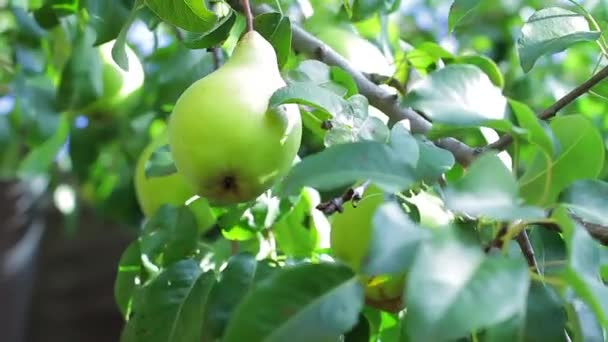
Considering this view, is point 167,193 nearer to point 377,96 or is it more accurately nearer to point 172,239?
point 172,239

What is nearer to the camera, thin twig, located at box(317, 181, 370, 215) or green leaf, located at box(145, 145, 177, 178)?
thin twig, located at box(317, 181, 370, 215)

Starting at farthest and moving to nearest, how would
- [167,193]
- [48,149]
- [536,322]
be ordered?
1. [48,149]
2. [167,193]
3. [536,322]

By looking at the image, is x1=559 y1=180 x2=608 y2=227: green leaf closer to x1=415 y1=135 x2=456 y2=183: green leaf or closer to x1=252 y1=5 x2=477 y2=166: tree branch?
x1=415 y1=135 x2=456 y2=183: green leaf

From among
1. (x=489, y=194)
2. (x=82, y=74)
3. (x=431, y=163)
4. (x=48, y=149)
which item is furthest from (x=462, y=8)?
(x=48, y=149)

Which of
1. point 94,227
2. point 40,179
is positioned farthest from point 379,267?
point 94,227

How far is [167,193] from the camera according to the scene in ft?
3.29

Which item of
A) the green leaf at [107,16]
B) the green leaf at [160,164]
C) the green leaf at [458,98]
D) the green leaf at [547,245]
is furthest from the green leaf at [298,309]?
the green leaf at [107,16]

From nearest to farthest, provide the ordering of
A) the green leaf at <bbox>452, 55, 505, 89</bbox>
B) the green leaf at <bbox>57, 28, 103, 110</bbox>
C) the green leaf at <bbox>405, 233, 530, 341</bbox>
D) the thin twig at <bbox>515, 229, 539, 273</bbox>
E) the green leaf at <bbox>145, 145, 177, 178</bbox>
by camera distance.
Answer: the green leaf at <bbox>405, 233, 530, 341</bbox>, the thin twig at <bbox>515, 229, 539, 273</bbox>, the green leaf at <bbox>145, 145, 177, 178</bbox>, the green leaf at <bbox>452, 55, 505, 89</bbox>, the green leaf at <bbox>57, 28, 103, 110</bbox>

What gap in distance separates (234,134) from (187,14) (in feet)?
0.50

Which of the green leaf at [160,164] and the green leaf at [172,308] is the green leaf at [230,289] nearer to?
the green leaf at [172,308]

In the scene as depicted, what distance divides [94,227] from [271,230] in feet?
5.60

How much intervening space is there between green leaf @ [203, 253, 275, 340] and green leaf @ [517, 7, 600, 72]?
26 cm

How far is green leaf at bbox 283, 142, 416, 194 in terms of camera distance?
552mm

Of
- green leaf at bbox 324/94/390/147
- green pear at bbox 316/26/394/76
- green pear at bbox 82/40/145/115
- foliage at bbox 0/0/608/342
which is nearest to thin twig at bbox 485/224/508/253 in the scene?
foliage at bbox 0/0/608/342
